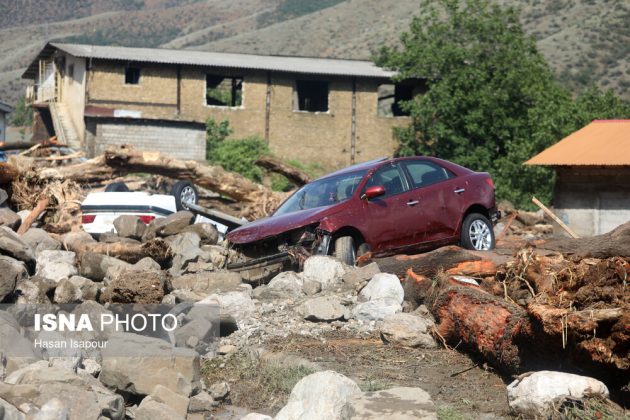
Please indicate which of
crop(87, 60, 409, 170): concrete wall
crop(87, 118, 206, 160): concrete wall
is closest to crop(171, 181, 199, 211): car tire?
crop(87, 118, 206, 160): concrete wall

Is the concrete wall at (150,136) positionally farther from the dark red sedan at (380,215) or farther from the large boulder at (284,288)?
the large boulder at (284,288)

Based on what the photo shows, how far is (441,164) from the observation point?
1466 cm

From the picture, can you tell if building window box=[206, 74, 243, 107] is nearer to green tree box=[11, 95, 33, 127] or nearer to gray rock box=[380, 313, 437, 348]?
green tree box=[11, 95, 33, 127]

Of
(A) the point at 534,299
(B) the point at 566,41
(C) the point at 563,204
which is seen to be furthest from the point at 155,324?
(B) the point at 566,41

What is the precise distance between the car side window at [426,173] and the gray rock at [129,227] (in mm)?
4907

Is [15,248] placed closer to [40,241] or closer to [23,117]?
[40,241]

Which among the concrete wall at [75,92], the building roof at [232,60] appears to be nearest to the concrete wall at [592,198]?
the building roof at [232,60]

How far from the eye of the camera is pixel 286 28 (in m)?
113

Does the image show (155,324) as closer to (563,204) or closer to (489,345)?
(489,345)

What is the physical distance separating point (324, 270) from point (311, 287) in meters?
0.34

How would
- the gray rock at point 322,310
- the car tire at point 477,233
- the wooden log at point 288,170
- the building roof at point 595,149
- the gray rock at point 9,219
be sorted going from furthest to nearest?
1. the wooden log at point 288,170
2. the building roof at point 595,149
3. the gray rock at point 9,219
4. the car tire at point 477,233
5. the gray rock at point 322,310

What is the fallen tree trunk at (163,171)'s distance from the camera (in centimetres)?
A: 2103

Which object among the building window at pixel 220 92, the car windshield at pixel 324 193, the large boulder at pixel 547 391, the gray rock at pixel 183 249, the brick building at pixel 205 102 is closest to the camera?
the large boulder at pixel 547 391

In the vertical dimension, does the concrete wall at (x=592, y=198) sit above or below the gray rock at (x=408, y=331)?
below
